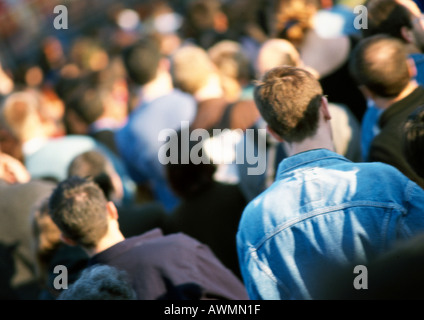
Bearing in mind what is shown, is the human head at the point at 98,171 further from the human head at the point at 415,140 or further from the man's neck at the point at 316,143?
the human head at the point at 415,140

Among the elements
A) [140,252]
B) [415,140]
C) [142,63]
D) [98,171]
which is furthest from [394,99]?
[142,63]

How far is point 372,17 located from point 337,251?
1.50 m

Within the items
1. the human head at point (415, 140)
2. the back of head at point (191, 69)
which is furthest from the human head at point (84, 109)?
the human head at point (415, 140)

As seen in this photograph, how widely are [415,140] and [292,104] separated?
1.45 ft

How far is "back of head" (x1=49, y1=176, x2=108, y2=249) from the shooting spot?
2156 millimetres

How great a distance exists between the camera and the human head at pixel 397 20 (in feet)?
7.98

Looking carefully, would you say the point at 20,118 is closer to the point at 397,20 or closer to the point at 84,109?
the point at 84,109

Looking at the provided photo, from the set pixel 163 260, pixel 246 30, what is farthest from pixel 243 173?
pixel 246 30

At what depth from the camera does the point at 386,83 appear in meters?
2.30

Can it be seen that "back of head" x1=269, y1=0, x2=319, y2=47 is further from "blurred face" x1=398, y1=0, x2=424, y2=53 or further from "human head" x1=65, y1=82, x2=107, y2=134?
"human head" x1=65, y1=82, x2=107, y2=134

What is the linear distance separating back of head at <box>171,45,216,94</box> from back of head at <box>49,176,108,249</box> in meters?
1.45

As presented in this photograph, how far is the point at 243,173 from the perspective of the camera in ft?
8.79

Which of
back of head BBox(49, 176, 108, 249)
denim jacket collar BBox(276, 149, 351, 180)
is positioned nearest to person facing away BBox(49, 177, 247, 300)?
back of head BBox(49, 176, 108, 249)
